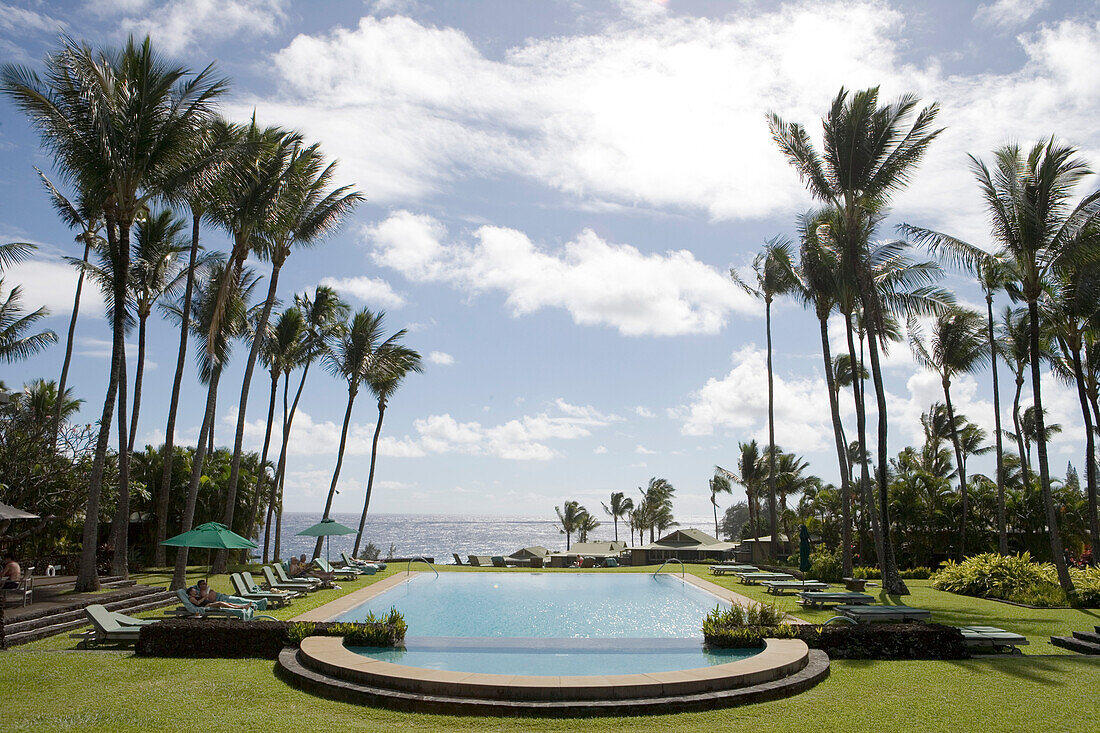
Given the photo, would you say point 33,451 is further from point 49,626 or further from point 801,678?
point 801,678

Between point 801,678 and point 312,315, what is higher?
point 312,315

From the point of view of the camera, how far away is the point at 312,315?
96.4 feet

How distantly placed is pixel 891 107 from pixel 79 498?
2581 cm

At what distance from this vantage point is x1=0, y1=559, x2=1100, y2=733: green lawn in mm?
7355

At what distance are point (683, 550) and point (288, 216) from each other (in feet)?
103

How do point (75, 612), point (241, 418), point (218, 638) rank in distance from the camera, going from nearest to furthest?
1. point (218, 638)
2. point (75, 612)
3. point (241, 418)

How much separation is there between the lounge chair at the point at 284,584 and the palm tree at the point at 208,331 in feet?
6.48

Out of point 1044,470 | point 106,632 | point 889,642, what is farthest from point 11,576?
point 1044,470

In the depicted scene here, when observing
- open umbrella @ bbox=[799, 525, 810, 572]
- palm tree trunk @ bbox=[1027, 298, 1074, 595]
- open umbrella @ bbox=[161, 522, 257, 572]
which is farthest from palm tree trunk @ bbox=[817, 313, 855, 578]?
open umbrella @ bbox=[161, 522, 257, 572]

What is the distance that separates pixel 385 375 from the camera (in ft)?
112

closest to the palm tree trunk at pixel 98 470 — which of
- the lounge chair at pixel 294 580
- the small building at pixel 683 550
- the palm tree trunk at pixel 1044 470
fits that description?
the lounge chair at pixel 294 580

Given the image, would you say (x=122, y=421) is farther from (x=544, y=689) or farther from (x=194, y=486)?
(x=544, y=689)

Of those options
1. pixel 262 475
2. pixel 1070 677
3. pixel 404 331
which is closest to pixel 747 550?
pixel 404 331

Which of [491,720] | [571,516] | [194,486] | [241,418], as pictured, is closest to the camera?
[491,720]
